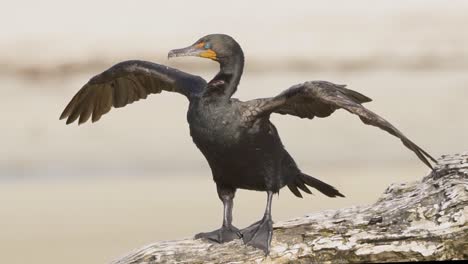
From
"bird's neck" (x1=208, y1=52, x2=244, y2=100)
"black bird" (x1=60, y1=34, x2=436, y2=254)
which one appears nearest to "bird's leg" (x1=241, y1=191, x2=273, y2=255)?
"black bird" (x1=60, y1=34, x2=436, y2=254)

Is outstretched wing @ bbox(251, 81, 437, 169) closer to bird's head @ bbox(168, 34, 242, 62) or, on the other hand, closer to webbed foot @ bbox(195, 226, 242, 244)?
bird's head @ bbox(168, 34, 242, 62)

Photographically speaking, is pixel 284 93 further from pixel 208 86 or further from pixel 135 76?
pixel 135 76

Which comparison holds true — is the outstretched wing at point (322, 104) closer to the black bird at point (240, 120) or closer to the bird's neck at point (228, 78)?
the black bird at point (240, 120)

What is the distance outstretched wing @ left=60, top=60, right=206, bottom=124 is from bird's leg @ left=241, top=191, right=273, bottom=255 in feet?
3.12

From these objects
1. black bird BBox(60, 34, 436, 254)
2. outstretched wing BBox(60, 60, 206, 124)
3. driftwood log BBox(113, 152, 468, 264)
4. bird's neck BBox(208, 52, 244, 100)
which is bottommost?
driftwood log BBox(113, 152, 468, 264)

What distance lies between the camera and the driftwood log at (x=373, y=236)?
23.8 ft

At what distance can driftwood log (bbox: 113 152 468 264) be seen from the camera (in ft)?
23.8

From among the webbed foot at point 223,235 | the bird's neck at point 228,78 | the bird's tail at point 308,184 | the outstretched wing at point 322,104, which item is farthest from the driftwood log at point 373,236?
the bird's neck at point 228,78

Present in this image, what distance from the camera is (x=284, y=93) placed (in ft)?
22.6

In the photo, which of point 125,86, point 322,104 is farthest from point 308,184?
point 125,86

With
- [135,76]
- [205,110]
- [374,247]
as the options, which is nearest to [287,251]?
[374,247]

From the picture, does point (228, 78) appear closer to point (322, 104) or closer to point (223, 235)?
point (322, 104)

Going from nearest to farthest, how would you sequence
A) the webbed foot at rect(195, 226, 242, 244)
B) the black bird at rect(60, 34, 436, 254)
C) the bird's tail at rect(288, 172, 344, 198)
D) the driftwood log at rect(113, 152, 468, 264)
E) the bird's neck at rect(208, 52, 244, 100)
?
the black bird at rect(60, 34, 436, 254) → the bird's neck at rect(208, 52, 244, 100) → the driftwood log at rect(113, 152, 468, 264) → the webbed foot at rect(195, 226, 242, 244) → the bird's tail at rect(288, 172, 344, 198)

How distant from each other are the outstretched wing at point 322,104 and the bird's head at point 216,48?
347 mm
